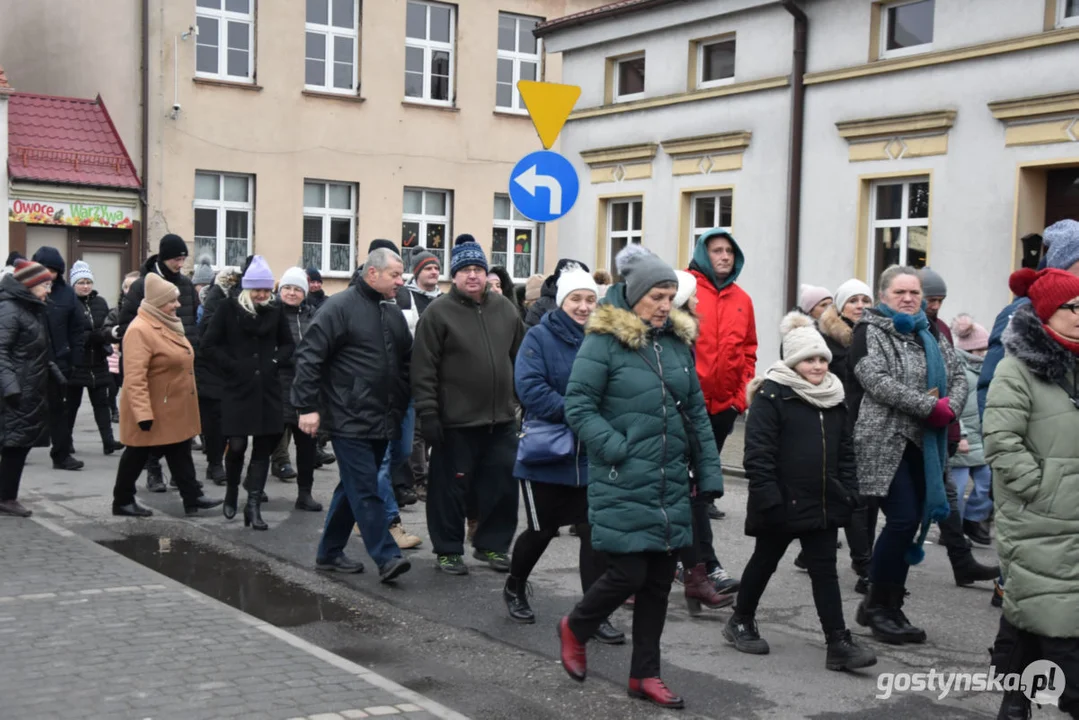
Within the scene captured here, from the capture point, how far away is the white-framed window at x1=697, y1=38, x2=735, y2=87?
61.1 ft

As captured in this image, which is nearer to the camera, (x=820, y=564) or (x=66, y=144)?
(x=820, y=564)

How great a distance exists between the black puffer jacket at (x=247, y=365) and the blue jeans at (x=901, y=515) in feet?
16.2

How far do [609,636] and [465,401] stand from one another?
189 centimetres

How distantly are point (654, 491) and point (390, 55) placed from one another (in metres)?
24.3

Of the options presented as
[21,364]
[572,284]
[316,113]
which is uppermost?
[316,113]

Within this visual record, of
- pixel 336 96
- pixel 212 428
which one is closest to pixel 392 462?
pixel 212 428

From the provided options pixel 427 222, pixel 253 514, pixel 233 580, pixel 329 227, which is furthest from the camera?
pixel 427 222

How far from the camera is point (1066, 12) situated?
14.2 meters

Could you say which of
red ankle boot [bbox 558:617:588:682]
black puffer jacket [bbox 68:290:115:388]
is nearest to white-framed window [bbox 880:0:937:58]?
black puffer jacket [bbox 68:290:115:388]

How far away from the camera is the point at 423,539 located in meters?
9.49

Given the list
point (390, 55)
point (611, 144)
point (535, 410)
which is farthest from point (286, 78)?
point (535, 410)

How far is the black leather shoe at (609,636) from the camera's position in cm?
664

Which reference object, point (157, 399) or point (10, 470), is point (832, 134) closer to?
point (157, 399)

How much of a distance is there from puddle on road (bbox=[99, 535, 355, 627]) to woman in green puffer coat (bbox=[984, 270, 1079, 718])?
359 cm
